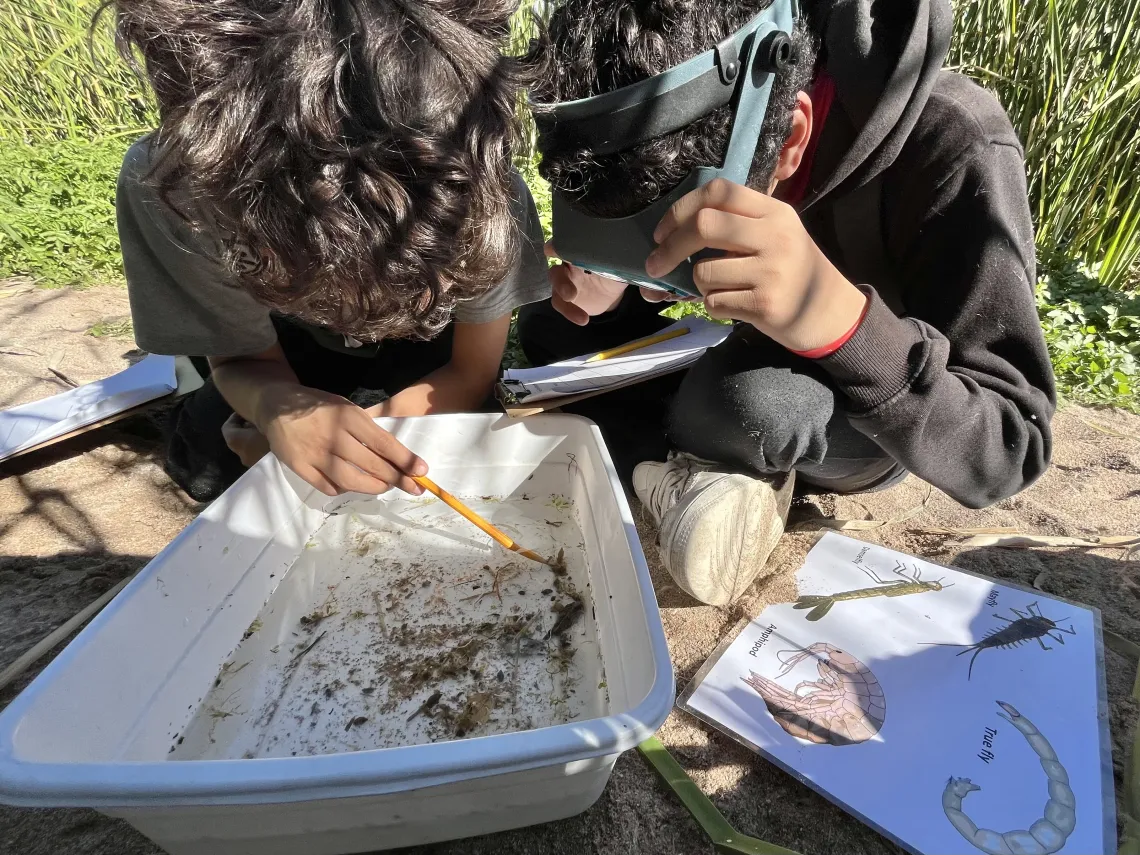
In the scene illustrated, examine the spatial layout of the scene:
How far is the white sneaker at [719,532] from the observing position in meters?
0.88

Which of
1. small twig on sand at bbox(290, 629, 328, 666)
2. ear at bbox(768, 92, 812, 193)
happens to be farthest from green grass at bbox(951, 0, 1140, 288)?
small twig on sand at bbox(290, 629, 328, 666)

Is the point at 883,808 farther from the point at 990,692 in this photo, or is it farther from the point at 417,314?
the point at 417,314

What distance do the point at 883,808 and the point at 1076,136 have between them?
202cm

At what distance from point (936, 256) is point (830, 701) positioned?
597 mm

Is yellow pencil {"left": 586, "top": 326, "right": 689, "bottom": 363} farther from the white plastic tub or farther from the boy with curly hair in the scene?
the boy with curly hair

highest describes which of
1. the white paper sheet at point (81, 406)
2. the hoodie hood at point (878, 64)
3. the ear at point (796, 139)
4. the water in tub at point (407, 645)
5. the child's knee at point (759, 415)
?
the hoodie hood at point (878, 64)

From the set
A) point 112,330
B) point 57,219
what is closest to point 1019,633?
point 112,330

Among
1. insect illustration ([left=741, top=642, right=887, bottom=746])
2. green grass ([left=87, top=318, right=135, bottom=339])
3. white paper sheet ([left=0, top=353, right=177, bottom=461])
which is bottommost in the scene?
green grass ([left=87, top=318, right=135, bottom=339])

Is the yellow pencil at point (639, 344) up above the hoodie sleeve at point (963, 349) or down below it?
below

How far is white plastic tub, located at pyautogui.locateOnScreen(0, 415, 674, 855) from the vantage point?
1.57ft

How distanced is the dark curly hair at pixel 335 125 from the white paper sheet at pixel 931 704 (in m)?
0.65

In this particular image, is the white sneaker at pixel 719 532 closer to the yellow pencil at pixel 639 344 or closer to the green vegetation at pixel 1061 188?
the yellow pencil at pixel 639 344

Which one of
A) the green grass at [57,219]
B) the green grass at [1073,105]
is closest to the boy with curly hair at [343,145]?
the green grass at [1073,105]

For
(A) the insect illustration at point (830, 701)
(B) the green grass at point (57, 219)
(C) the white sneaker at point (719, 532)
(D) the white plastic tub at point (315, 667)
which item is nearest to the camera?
(D) the white plastic tub at point (315, 667)
